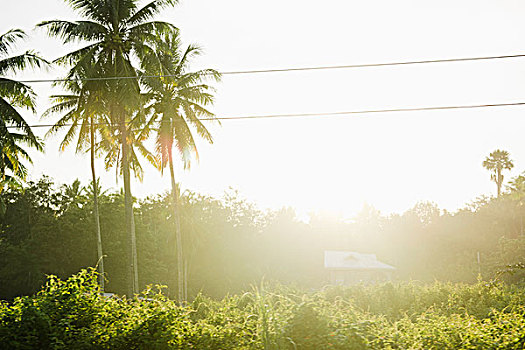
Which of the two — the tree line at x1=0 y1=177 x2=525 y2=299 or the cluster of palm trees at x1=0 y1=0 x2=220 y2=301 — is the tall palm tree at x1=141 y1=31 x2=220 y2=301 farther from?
the tree line at x1=0 y1=177 x2=525 y2=299

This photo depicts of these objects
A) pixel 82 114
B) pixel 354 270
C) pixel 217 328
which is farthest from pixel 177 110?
pixel 354 270

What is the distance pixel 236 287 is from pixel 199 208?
7.83 m

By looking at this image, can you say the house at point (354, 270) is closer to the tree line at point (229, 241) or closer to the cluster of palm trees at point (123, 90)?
the tree line at point (229, 241)

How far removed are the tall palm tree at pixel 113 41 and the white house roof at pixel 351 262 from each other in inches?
1088

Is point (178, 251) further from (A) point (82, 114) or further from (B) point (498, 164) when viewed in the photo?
(B) point (498, 164)

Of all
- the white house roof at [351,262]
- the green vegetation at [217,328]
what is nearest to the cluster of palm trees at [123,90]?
the green vegetation at [217,328]

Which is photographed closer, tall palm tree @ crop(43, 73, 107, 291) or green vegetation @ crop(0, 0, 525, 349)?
→ green vegetation @ crop(0, 0, 525, 349)

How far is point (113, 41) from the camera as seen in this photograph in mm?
19906

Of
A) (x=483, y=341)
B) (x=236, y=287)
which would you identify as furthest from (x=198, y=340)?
(x=236, y=287)

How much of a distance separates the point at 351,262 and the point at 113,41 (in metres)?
32.5

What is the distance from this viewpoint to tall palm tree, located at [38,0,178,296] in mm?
19272

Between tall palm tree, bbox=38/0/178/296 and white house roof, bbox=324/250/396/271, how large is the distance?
27635mm

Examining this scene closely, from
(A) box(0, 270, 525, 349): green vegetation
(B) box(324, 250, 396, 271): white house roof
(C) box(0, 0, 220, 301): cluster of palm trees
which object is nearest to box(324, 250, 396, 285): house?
(B) box(324, 250, 396, 271): white house roof

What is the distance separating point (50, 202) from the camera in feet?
118
